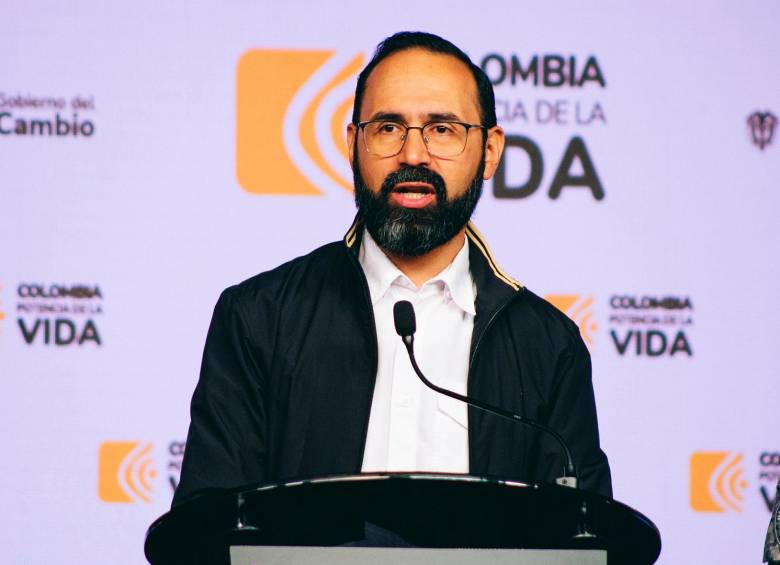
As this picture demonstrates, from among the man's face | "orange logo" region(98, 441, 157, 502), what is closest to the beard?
the man's face

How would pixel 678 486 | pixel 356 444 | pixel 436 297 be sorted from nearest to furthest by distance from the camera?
pixel 356 444
pixel 436 297
pixel 678 486

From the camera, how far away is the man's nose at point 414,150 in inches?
99.7

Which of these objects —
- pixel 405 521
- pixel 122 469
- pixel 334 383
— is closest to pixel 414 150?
pixel 334 383

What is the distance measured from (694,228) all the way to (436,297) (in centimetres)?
144

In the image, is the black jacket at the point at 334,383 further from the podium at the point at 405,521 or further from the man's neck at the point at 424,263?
the podium at the point at 405,521

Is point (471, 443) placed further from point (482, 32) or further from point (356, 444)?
point (482, 32)

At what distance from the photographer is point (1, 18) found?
3.88 meters

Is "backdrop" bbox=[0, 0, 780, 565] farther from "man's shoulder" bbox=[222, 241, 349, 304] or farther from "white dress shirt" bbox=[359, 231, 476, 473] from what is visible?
"white dress shirt" bbox=[359, 231, 476, 473]

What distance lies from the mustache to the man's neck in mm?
134

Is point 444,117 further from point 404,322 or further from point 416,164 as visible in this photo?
point 404,322

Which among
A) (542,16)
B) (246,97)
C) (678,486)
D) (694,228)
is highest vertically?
(542,16)

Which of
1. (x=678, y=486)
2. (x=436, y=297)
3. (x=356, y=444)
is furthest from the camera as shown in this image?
(x=678, y=486)

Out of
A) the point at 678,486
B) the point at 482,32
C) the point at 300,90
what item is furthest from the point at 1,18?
the point at 678,486

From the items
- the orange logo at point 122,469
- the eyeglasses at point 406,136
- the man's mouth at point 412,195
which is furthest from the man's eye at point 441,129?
the orange logo at point 122,469
